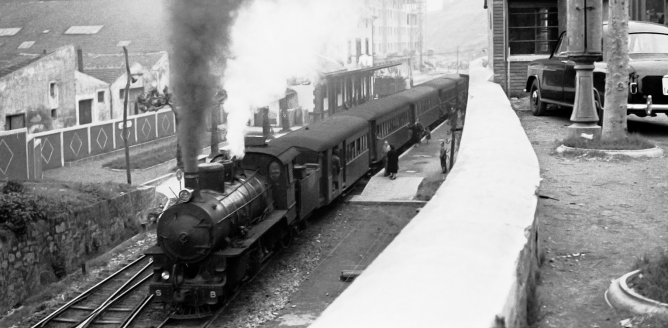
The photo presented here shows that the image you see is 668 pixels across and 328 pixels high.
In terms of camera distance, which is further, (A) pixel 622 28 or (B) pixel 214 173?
(B) pixel 214 173

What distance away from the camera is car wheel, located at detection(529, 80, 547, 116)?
15.4 metres

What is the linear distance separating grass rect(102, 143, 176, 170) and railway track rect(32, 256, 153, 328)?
15575mm

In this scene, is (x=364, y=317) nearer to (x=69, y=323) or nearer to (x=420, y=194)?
(x=69, y=323)

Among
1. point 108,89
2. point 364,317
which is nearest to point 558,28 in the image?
point 364,317

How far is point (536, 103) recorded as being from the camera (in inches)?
622

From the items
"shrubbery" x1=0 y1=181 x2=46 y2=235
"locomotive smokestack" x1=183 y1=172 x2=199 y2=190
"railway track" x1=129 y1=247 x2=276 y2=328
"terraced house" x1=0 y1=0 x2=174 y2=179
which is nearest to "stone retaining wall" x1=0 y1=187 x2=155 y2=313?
"shrubbery" x1=0 y1=181 x2=46 y2=235

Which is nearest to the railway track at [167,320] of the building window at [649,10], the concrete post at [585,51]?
the concrete post at [585,51]

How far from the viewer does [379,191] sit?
70.4 ft

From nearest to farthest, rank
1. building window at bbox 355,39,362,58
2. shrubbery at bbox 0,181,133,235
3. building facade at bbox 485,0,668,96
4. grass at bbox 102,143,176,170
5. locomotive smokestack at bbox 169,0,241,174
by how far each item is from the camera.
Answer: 1. locomotive smokestack at bbox 169,0,241,174
2. shrubbery at bbox 0,181,133,235
3. building facade at bbox 485,0,668,96
4. grass at bbox 102,143,176,170
5. building window at bbox 355,39,362,58

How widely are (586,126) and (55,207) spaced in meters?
11.9

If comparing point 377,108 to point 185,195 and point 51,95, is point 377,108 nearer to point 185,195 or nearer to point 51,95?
point 185,195

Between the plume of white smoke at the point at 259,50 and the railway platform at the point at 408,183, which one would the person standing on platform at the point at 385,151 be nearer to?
the railway platform at the point at 408,183

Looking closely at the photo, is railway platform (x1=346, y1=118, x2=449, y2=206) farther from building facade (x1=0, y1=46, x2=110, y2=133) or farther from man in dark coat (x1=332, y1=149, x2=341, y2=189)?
building facade (x1=0, y1=46, x2=110, y2=133)

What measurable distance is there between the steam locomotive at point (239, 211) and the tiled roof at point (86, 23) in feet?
85.8
